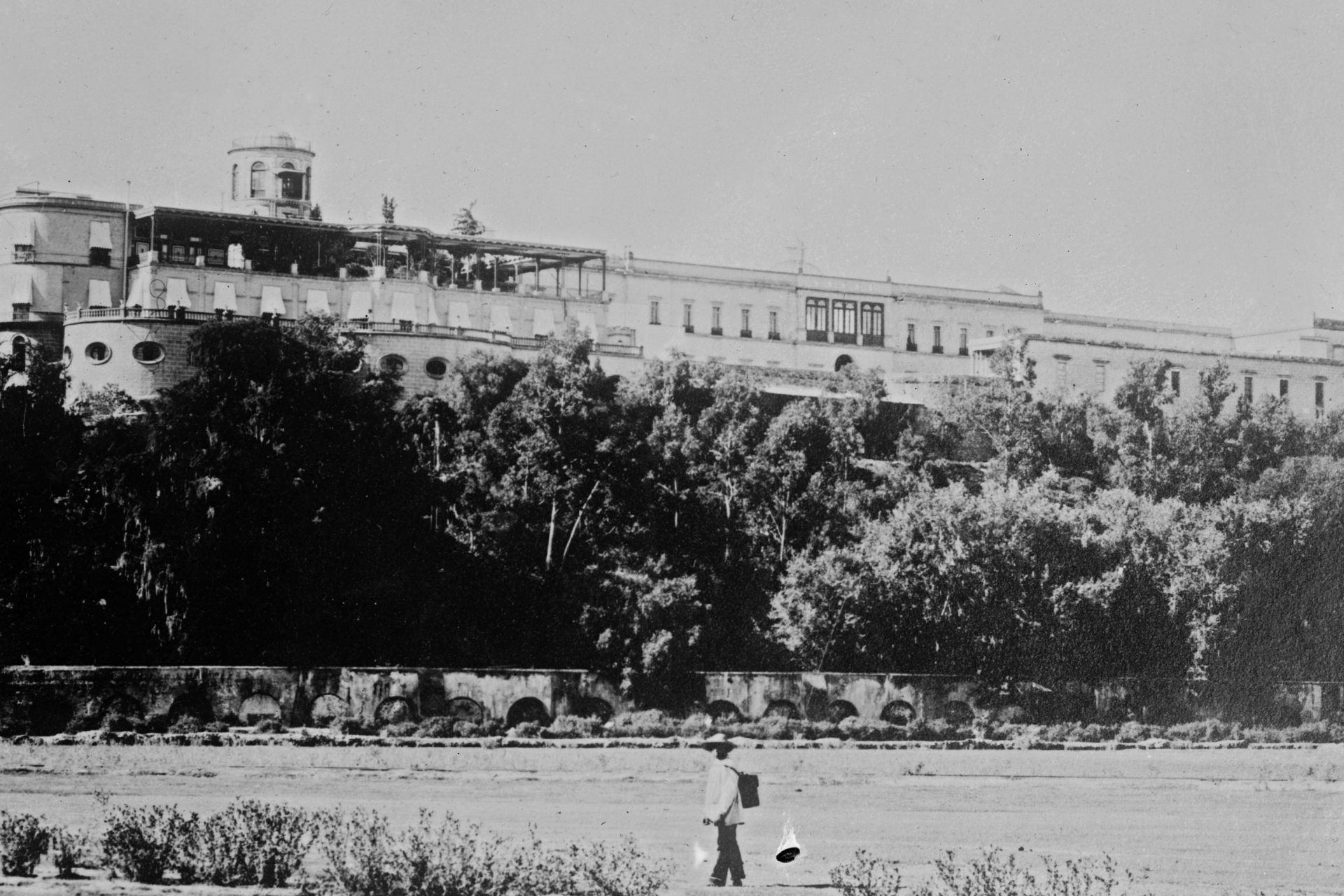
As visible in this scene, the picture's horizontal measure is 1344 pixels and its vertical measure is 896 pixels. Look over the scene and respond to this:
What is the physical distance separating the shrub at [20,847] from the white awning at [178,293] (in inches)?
1964

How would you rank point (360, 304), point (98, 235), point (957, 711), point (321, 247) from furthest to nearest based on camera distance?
point (321, 247), point (360, 304), point (98, 235), point (957, 711)

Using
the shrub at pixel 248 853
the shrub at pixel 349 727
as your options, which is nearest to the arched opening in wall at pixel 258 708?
the shrub at pixel 349 727

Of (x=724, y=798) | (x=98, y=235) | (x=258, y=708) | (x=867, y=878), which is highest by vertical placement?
(x=98, y=235)

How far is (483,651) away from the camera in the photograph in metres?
49.0

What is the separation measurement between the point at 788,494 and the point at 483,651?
1155cm

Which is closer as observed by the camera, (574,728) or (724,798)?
(724,798)

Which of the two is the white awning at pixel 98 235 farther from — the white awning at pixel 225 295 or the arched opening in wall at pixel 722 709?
the arched opening in wall at pixel 722 709

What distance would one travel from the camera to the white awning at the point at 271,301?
70250 millimetres

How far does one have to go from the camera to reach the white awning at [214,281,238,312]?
228 ft

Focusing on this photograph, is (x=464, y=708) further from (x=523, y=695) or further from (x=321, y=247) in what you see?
(x=321, y=247)

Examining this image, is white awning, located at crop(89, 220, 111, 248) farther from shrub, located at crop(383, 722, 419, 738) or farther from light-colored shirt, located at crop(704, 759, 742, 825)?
light-colored shirt, located at crop(704, 759, 742, 825)

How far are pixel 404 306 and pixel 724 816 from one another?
176ft

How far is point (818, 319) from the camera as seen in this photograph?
89.4m

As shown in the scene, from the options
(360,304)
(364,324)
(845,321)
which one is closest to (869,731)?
(364,324)
